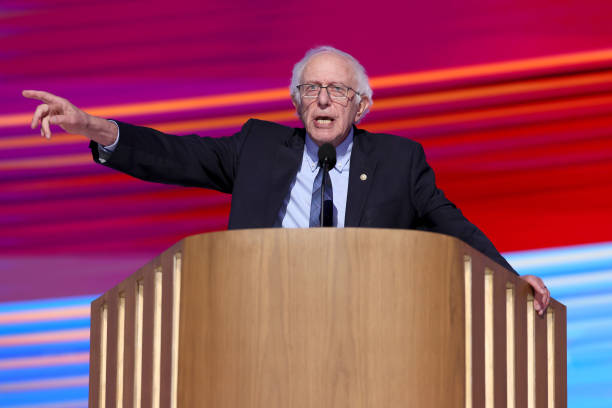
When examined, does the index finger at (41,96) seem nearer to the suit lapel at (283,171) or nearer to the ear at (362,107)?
the suit lapel at (283,171)

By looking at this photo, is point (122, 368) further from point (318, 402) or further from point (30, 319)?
point (30, 319)

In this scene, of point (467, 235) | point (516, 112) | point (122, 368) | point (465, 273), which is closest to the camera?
point (465, 273)

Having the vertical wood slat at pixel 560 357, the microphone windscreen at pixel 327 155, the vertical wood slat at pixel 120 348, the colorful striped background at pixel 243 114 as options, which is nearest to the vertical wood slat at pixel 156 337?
the vertical wood slat at pixel 120 348

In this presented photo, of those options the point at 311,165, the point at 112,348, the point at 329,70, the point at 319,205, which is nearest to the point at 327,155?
the point at 319,205

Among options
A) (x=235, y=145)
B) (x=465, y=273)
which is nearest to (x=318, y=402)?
(x=465, y=273)

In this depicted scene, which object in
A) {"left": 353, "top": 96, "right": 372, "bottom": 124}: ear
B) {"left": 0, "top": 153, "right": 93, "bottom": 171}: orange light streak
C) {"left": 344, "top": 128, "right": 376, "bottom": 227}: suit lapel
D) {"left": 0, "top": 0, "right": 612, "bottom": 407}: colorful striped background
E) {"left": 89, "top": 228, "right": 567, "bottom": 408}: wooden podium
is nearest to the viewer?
{"left": 89, "top": 228, "right": 567, "bottom": 408}: wooden podium

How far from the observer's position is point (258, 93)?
3.58 meters

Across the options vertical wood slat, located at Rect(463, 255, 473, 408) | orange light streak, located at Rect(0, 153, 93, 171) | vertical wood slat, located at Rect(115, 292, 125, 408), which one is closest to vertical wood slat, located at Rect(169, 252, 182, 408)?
vertical wood slat, located at Rect(115, 292, 125, 408)

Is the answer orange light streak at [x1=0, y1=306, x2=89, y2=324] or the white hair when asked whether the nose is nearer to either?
the white hair

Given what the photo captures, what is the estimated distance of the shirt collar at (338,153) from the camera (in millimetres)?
2430

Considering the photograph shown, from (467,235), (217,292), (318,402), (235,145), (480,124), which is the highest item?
(480,124)

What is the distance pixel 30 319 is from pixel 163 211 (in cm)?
62

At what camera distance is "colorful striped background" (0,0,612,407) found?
347 centimetres

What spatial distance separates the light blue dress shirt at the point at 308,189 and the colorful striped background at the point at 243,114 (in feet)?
3.66
